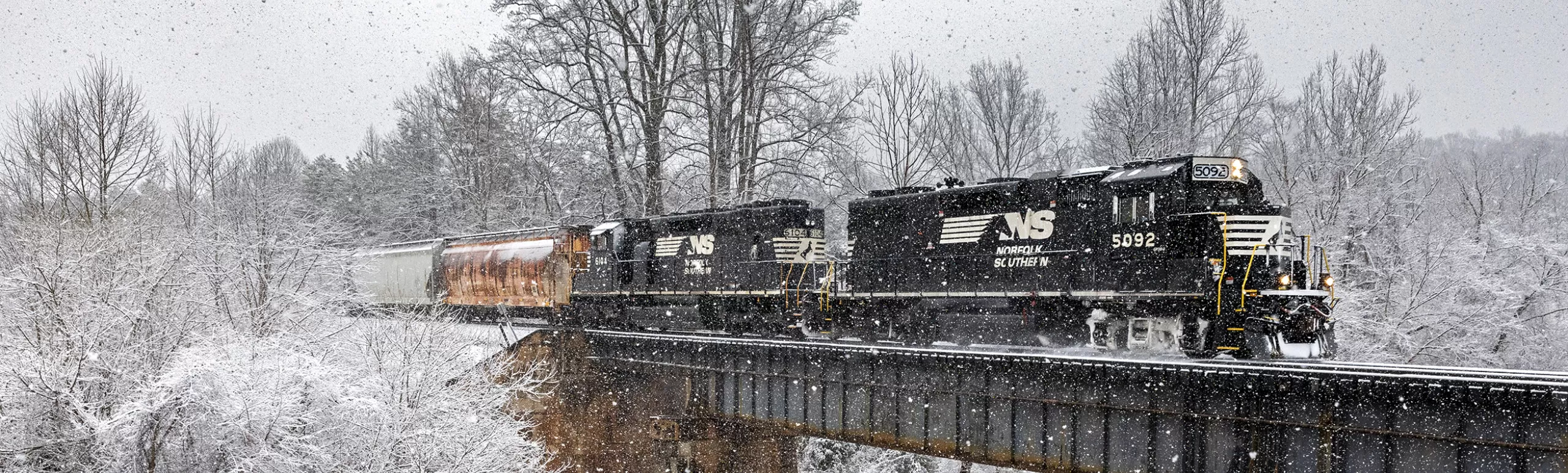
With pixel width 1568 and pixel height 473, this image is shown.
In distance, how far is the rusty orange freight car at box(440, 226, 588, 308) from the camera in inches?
934

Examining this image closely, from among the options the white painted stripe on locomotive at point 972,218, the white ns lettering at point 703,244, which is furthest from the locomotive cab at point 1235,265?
the white ns lettering at point 703,244

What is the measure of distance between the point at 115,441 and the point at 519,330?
1040cm

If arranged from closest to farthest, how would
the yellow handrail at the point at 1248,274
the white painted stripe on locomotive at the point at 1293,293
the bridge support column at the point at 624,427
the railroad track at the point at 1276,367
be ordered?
1. the railroad track at the point at 1276,367
2. the white painted stripe on locomotive at the point at 1293,293
3. the yellow handrail at the point at 1248,274
4. the bridge support column at the point at 624,427

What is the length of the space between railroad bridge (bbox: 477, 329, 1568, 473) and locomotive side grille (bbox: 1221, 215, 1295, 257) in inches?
78.2

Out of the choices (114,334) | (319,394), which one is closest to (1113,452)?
(319,394)

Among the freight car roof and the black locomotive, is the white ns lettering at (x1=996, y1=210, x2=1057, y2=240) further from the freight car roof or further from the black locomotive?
the freight car roof

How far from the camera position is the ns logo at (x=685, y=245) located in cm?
1994

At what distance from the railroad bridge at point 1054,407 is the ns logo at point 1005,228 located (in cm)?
243

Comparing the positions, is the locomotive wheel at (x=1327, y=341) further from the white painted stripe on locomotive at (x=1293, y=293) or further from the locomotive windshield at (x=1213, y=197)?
the locomotive windshield at (x=1213, y=197)

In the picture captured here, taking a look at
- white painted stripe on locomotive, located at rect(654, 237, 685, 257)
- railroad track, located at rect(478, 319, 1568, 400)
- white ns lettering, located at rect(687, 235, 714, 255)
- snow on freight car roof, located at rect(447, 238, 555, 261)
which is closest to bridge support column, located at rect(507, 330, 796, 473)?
white painted stripe on locomotive, located at rect(654, 237, 685, 257)

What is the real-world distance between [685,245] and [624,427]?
4319 mm

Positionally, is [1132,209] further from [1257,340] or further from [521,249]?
[521,249]

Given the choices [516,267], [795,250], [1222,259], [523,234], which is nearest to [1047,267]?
[1222,259]

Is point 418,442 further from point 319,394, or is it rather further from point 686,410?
point 686,410
